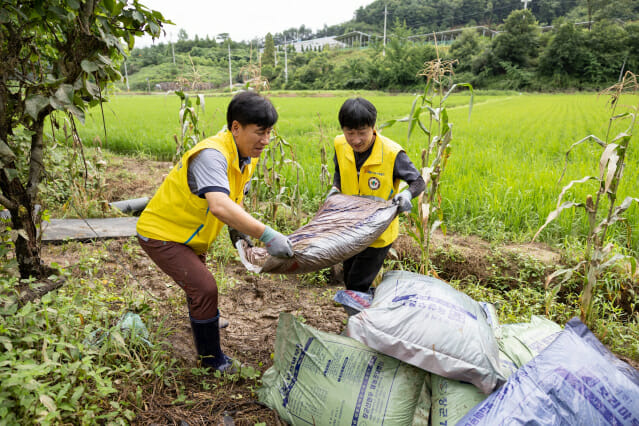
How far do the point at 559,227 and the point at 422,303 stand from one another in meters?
2.52

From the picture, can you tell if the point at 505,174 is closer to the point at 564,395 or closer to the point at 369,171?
the point at 369,171

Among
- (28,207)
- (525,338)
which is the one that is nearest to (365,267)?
(525,338)

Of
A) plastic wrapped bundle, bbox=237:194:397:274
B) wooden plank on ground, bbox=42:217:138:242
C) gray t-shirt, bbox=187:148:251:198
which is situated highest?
gray t-shirt, bbox=187:148:251:198

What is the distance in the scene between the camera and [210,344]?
72.6 inches

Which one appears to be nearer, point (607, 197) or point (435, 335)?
point (435, 335)

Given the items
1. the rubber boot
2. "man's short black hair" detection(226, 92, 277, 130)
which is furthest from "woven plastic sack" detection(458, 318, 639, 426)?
"man's short black hair" detection(226, 92, 277, 130)

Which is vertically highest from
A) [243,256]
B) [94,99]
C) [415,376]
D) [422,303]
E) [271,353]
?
[94,99]

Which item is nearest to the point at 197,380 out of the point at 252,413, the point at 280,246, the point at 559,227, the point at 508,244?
the point at 252,413

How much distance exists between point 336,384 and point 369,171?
43.9 inches

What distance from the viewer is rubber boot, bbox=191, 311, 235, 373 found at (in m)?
1.80

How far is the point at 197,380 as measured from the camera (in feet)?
6.02

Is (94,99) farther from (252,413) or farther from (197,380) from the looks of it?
(252,413)

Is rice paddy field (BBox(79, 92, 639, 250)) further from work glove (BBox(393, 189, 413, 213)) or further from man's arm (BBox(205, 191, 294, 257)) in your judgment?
man's arm (BBox(205, 191, 294, 257))

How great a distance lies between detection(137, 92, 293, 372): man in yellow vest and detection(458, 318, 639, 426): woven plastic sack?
89cm
